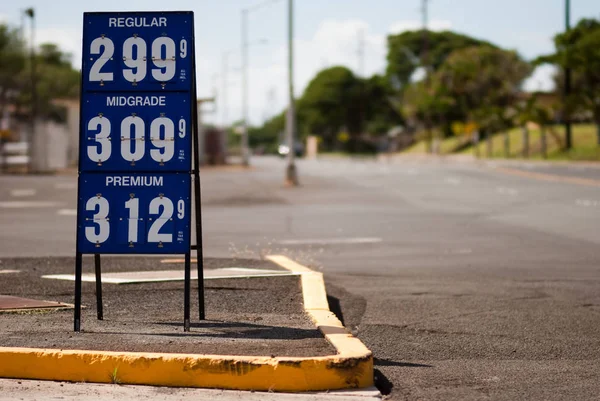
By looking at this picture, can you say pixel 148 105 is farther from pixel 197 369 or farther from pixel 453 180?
pixel 453 180

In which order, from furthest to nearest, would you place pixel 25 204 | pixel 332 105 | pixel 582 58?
pixel 332 105
pixel 582 58
pixel 25 204

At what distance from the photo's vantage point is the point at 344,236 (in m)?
17.4

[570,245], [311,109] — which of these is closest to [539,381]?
[570,245]

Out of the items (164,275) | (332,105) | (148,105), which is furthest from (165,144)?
(332,105)

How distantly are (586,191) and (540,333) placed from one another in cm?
2213

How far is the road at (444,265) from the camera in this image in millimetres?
6773

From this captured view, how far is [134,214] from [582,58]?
56.3 m

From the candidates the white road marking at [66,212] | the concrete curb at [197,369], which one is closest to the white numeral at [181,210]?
the concrete curb at [197,369]

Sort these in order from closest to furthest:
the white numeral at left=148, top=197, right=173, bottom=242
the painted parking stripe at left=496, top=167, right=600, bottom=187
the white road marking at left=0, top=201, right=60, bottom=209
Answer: the white numeral at left=148, top=197, right=173, bottom=242
the white road marking at left=0, top=201, right=60, bottom=209
the painted parking stripe at left=496, top=167, right=600, bottom=187

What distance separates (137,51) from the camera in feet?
25.4

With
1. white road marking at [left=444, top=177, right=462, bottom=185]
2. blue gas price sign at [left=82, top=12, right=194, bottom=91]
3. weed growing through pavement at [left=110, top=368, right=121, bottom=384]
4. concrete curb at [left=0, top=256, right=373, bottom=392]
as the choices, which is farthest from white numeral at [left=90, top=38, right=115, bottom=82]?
white road marking at [left=444, top=177, right=462, bottom=185]

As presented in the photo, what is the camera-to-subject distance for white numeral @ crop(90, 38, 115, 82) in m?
7.76

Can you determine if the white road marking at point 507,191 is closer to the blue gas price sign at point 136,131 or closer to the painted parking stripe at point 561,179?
the painted parking stripe at point 561,179

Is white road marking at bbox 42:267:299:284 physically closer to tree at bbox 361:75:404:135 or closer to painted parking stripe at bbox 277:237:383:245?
painted parking stripe at bbox 277:237:383:245
